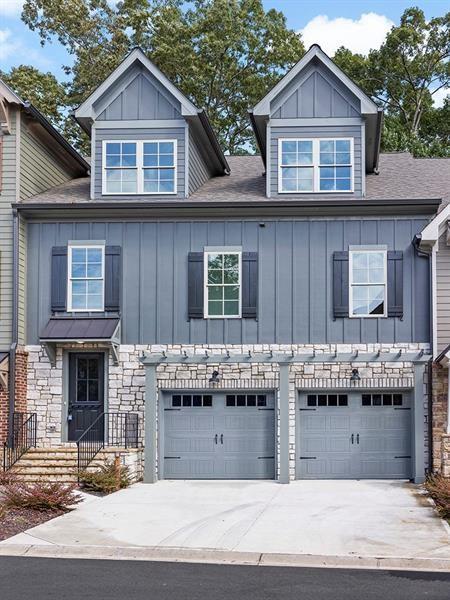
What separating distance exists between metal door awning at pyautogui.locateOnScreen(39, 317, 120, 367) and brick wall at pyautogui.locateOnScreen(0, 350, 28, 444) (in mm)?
575

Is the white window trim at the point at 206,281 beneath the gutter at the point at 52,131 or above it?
beneath

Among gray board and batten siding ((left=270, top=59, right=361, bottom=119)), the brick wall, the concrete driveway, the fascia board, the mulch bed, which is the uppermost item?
gray board and batten siding ((left=270, top=59, right=361, bottom=119))

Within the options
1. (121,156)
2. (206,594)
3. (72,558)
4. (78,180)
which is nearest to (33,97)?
(78,180)

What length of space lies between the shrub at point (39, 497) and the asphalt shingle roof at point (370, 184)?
24.7 feet

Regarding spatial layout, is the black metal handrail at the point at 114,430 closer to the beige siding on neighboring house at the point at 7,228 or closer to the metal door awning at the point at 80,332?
the metal door awning at the point at 80,332

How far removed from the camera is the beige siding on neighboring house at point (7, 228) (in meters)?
20.0

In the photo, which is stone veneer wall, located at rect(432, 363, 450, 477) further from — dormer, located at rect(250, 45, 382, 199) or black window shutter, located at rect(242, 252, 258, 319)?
dormer, located at rect(250, 45, 382, 199)

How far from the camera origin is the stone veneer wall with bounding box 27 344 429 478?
19.9 meters

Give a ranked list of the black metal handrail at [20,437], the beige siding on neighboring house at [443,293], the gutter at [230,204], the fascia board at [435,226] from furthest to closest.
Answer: the gutter at [230,204], the beige siding on neighboring house at [443,293], the fascia board at [435,226], the black metal handrail at [20,437]

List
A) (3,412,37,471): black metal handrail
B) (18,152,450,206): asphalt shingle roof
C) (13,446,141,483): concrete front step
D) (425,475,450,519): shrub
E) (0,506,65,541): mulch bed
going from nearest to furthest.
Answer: (0,506,65,541): mulch bed → (425,475,450,519): shrub → (13,446,141,483): concrete front step → (3,412,37,471): black metal handrail → (18,152,450,206): asphalt shingle roof

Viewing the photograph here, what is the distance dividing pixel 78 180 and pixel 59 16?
16.5 meters

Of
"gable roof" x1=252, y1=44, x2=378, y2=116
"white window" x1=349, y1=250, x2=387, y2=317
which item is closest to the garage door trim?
"white window" x1=349, y1=250, x2=387, y2=317

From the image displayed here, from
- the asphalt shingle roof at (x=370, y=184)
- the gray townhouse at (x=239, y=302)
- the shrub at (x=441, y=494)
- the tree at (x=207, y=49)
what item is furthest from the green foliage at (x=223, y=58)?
the shrub at (x=441, y=494)

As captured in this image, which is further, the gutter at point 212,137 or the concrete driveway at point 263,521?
the gutter at point 212,137
